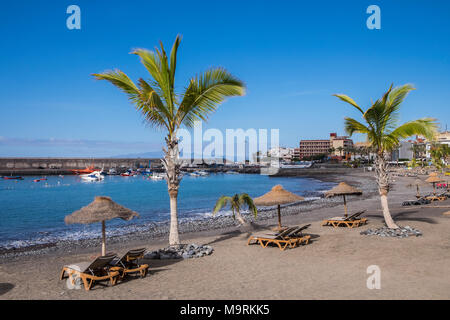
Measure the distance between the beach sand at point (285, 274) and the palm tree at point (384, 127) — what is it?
8.05 feet

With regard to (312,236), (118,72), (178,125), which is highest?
(118,72)

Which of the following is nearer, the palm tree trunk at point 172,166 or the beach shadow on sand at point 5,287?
the beach shadow on sand at point 5,287

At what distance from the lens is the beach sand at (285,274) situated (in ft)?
21.1

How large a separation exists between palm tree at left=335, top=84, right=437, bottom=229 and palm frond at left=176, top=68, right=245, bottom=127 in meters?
4.28

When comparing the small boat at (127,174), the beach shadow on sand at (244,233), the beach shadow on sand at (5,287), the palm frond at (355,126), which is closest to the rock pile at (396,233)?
the beach shadow on sand at (244,233)

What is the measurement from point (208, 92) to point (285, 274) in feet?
17.5

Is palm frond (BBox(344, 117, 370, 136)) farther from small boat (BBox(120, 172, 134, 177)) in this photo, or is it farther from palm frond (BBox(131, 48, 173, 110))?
small boat (BBox(120, 172, 134, 177))

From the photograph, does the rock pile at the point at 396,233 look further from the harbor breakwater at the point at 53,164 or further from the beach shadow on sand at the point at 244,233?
the harbor breakwater at the point at 53,164

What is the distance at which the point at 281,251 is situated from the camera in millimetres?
10352

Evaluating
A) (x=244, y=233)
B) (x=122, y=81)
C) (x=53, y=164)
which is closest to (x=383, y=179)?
(x=244, y=233)

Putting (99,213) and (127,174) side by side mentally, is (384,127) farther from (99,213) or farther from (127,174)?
(127,174)
